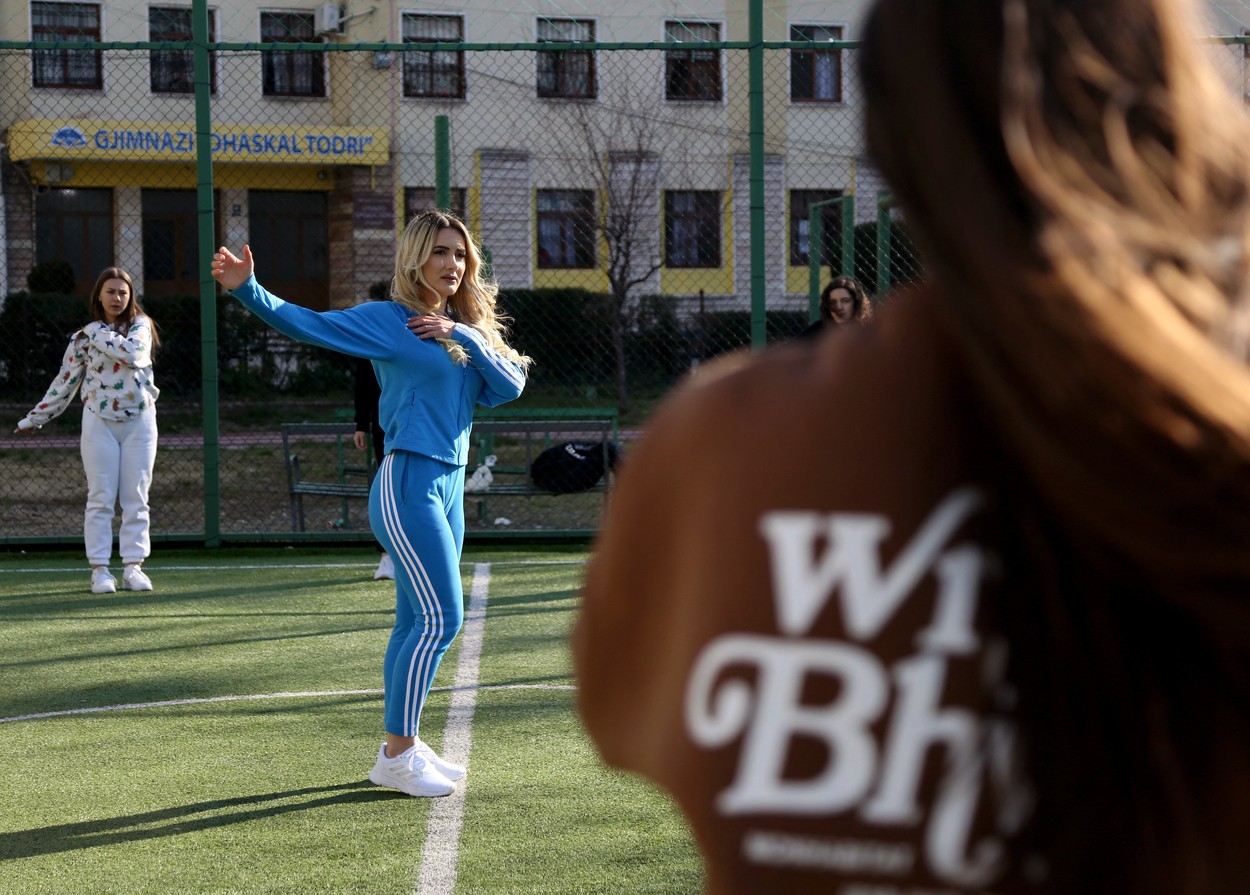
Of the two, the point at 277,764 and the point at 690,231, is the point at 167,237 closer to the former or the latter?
the point at 690,231

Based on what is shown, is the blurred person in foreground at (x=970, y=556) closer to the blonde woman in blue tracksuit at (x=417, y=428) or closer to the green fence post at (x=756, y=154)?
the blonde woman in blue tracksuit at (x=417, y=428)

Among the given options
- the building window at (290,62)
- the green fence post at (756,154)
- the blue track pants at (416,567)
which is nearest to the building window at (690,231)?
the building window at (290,62)

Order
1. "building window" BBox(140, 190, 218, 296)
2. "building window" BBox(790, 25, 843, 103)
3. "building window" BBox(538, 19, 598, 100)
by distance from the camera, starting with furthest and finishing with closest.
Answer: "building window" BBox(140, 190, 218, 296) → "building window" BBox(790, 25, 843, 103) → "building window" BBox(538, 19, 598, 100)

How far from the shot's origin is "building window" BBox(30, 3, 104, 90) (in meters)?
27.2

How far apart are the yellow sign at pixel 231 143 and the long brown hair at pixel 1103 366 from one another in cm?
2880

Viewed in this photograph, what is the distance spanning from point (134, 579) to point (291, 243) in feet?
69.8

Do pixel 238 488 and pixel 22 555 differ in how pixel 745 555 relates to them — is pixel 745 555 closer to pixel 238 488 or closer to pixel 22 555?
pixel 22 555

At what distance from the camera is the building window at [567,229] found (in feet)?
86.7

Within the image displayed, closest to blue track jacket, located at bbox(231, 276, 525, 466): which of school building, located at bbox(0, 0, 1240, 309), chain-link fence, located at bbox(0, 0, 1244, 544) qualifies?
chain-link fence, located at bbox(0, 0, 1244, 544)

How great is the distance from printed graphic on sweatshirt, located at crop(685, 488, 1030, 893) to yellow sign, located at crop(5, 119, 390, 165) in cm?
2879

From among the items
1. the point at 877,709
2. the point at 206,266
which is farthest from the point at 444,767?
the point at 206,266

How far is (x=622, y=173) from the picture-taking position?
25844 millimetres

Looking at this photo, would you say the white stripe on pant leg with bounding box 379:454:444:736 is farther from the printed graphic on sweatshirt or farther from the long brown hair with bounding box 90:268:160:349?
the long brown hair with bounding box 90:268:160:349

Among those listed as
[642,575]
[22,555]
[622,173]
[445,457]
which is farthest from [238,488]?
[642,575]
